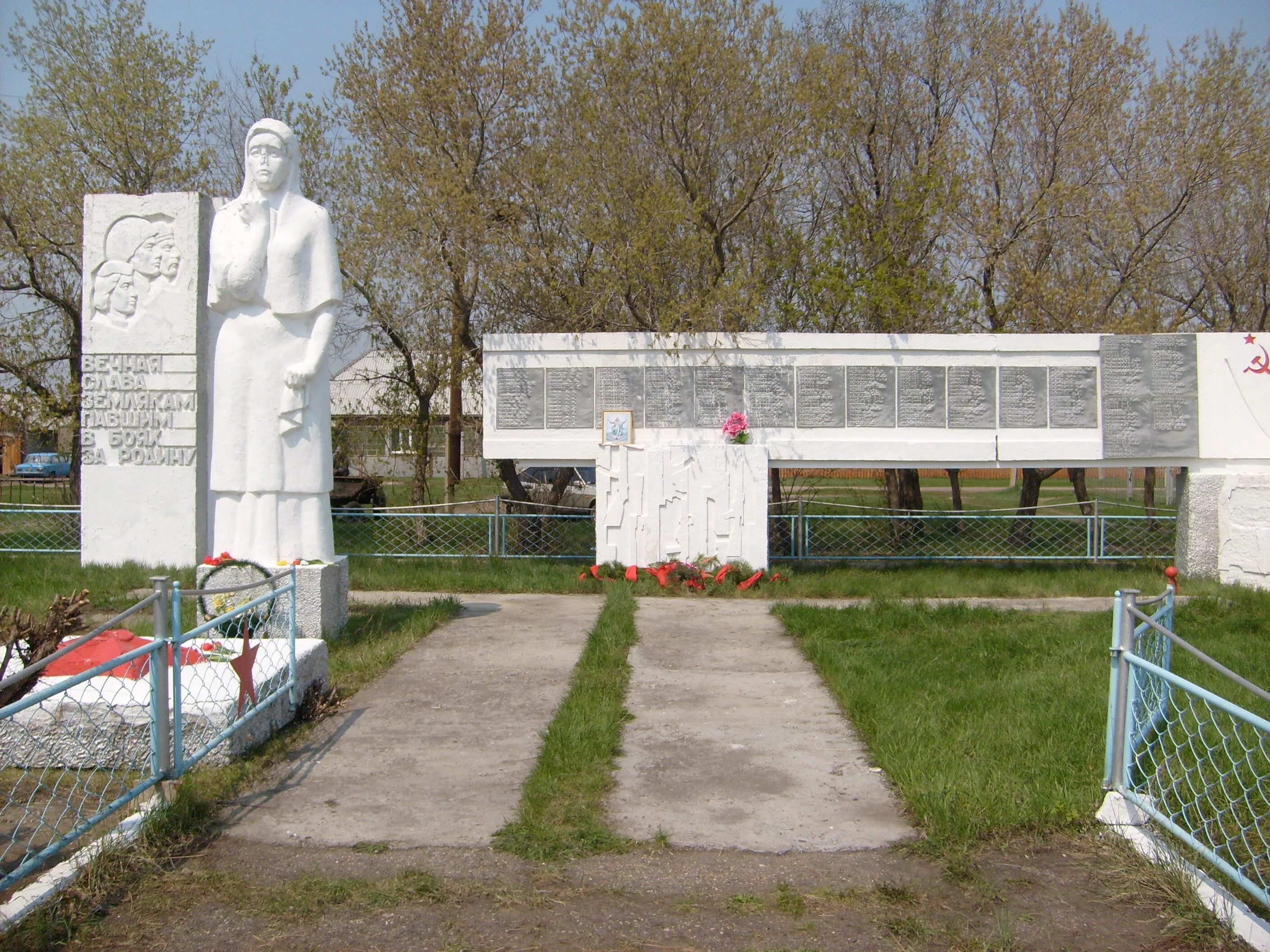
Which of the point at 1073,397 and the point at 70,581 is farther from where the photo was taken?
the point at 1073,397

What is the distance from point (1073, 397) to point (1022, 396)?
1.85 feet

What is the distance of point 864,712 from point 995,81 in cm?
1248

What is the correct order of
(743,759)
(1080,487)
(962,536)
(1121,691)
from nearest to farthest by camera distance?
(1121,691), (743,759), (962,536), (1080,487)

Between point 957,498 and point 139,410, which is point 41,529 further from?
point 957,498

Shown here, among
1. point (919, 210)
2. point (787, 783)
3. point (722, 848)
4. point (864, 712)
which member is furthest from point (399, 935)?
point (919, 210)

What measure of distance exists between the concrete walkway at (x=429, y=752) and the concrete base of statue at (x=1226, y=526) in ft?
23.6

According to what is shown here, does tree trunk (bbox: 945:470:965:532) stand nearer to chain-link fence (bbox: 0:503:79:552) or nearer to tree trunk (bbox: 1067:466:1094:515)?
tree trunk (bbox: 1067:466:1094:515)

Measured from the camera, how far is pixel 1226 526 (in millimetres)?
10844

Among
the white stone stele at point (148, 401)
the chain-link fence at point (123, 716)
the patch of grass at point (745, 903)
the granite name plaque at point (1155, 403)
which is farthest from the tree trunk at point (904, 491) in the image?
the patch of grass at point (745, 903)

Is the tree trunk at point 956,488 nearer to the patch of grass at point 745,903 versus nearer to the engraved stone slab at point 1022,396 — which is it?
the engraved stone slab at point 1022,396

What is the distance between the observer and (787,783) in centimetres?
478

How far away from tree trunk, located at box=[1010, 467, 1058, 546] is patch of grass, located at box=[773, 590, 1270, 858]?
14.3ft

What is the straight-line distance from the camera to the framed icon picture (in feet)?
35.4

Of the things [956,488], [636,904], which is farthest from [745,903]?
[956,488]
